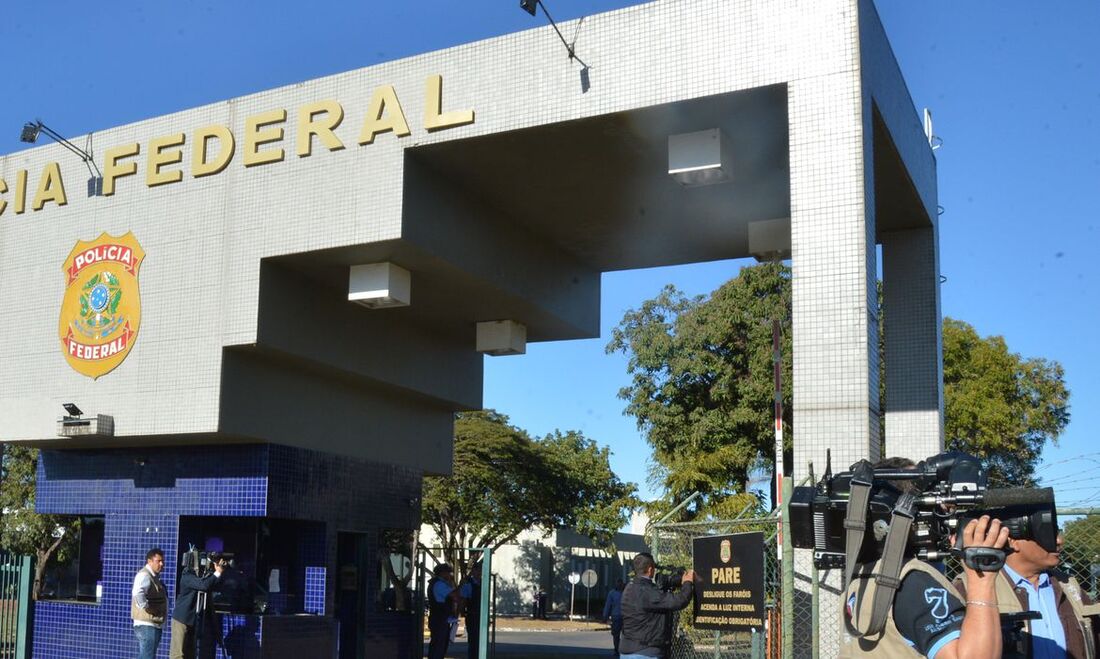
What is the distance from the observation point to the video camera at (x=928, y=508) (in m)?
3.61

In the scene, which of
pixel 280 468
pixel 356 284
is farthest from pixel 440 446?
pixel 356 284

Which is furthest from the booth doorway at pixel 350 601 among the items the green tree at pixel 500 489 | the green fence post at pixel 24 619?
the green tree at pixel 500 489

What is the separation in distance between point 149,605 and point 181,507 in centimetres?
166

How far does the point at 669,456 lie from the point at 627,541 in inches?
1031

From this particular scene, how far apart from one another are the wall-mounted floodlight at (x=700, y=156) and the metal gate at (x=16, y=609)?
10276 millimetres

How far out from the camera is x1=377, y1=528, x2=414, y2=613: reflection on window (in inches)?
603

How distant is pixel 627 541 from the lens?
58000mm

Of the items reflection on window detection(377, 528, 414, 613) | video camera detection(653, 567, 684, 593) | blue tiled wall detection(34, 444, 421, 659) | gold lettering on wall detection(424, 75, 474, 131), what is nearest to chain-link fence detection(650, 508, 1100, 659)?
video camera detection(653, 567, 684, 593)

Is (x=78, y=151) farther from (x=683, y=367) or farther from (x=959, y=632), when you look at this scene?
(x=683, y=367)

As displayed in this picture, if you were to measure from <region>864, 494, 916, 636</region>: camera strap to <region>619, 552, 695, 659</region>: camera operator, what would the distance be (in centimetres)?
541

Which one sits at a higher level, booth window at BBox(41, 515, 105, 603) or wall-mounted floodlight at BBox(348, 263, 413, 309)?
wall-mounted floodlight at BBox(348, 263, 413, 309)

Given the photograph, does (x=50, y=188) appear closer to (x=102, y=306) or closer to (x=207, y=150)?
(x=102, y=306)

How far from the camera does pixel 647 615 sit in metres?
9.05

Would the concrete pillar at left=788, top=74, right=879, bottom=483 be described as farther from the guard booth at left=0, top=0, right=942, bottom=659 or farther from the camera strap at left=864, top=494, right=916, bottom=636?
the camera strap at left=864, top=494, right=916, bottom=636
